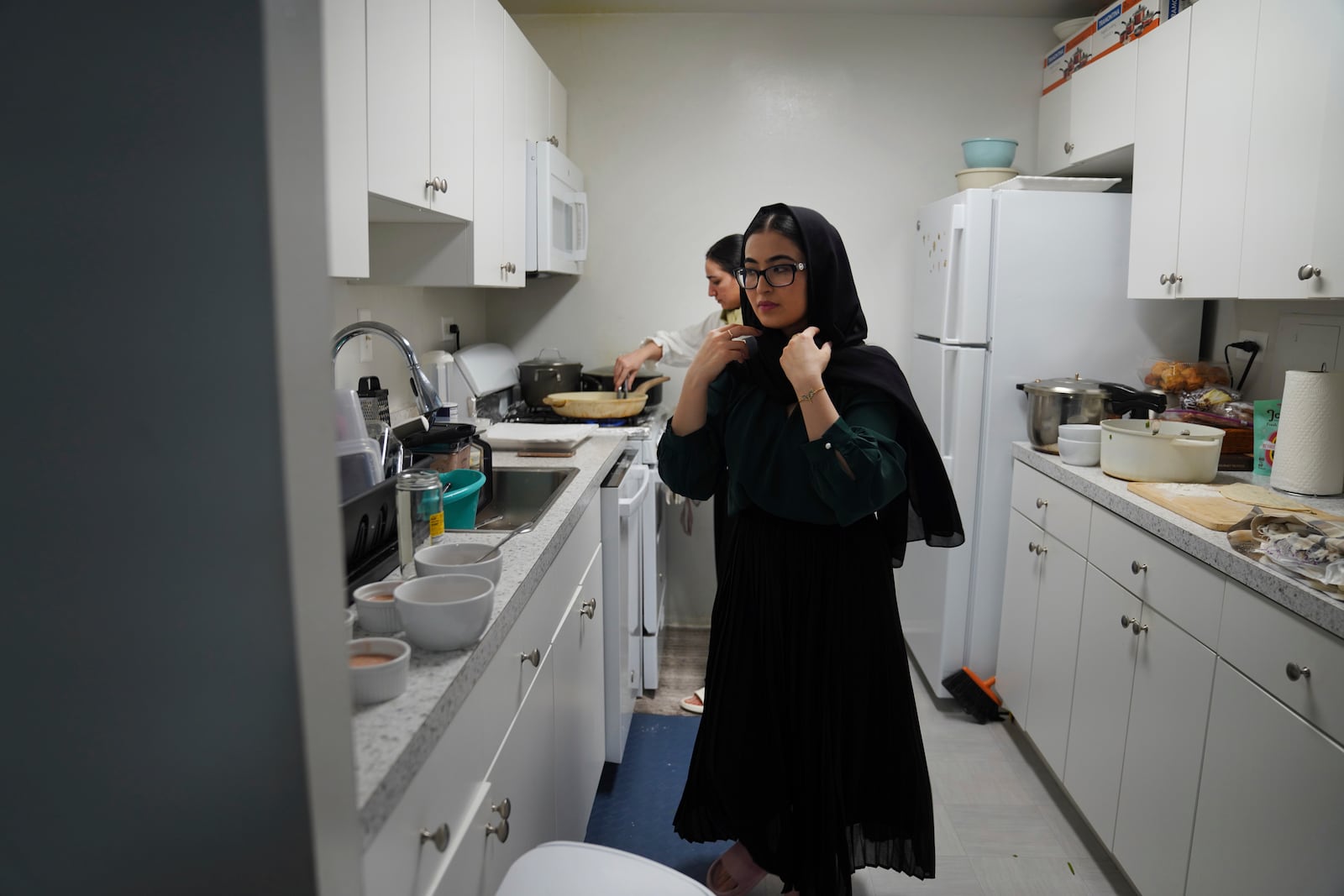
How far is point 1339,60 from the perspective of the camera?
1.85 m

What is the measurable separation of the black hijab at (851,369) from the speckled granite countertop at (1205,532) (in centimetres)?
45

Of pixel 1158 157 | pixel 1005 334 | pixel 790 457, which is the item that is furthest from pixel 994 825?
pixel 1158 157

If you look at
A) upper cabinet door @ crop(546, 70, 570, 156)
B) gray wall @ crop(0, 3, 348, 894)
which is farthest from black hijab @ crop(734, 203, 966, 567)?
upper cabinet door @ crop(546, 70, 570, 156)

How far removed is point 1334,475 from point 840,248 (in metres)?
1.24

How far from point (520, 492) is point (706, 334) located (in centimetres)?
120

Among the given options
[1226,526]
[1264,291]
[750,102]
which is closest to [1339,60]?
[1264,291]

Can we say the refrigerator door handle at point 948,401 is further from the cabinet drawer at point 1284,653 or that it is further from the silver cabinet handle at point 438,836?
the silver cabinet handle at point 438,836

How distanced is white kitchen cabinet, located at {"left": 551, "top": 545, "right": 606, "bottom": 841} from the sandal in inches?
13.2

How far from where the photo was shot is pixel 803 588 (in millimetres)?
1841

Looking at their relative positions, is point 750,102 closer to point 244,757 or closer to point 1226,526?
point 1226,526

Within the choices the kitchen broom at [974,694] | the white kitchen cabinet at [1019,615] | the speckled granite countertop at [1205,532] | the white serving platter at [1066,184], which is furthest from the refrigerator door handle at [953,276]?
the kitchen broom at [974,694]

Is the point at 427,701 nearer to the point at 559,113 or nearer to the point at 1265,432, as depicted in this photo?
the point at 1265,432

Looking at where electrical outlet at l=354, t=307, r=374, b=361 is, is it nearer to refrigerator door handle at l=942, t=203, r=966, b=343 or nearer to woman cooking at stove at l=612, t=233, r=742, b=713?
woman cooking at stove at l=612, t=233, r=742, b=713

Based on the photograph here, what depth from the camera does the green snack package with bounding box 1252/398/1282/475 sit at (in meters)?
2.21
